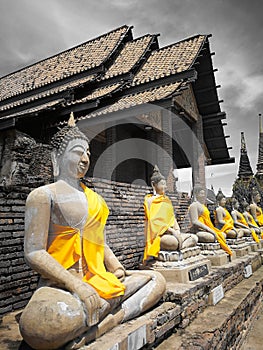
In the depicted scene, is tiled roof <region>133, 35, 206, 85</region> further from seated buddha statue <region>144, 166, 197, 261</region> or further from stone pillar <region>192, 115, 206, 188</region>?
seated buddha statue <region>144, 166, 197, 261</region>

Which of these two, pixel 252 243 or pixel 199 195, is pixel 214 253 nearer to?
pixel 199 195

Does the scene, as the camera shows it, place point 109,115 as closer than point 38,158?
No

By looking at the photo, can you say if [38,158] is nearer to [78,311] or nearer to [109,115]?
[109,115]

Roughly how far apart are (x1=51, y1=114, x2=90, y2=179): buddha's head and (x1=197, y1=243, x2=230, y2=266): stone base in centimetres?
335

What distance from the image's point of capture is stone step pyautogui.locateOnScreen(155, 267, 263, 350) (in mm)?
2931

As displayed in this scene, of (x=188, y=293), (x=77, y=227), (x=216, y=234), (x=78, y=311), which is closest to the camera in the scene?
(x=78, y=311)

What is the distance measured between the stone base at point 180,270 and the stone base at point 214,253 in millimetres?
1088

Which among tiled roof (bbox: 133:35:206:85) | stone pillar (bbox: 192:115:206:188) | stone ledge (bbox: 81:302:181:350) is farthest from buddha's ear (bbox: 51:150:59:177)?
stone pillar (bbox: 192:115:206:188)

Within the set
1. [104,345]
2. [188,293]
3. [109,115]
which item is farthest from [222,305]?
[109,115]

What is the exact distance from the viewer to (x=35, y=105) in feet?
31.3

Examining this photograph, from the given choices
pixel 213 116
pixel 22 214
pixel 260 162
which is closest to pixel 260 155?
pixel 260 162

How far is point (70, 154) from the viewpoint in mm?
2574

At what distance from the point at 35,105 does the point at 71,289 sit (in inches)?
328

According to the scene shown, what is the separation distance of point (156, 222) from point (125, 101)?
5.33 m
